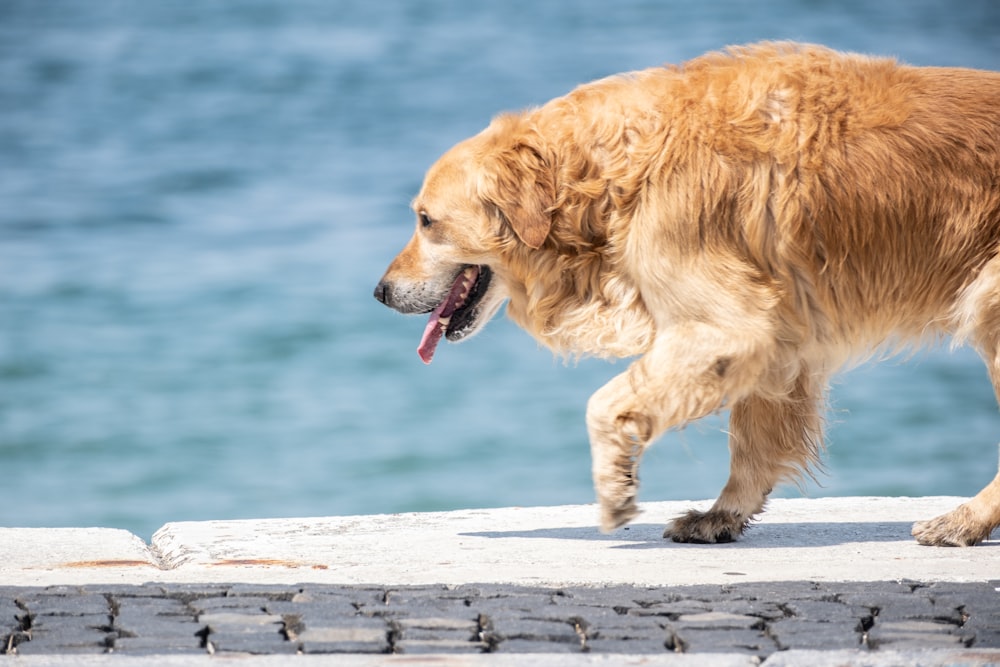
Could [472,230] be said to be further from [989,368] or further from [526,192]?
[989,368]

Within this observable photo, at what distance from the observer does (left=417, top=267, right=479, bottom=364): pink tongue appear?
5199 millimetres

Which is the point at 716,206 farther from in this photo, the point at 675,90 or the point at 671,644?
the point at 671,644

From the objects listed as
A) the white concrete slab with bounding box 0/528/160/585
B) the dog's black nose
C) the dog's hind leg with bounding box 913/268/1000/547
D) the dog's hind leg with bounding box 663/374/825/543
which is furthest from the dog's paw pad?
the white concrete slab with bounding box 0/528/160/585

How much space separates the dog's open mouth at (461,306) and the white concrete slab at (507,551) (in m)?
0.77

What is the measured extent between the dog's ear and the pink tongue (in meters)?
0.41

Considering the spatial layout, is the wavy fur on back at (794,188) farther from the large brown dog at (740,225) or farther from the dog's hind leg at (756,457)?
the dog's hind leg at (756,457)

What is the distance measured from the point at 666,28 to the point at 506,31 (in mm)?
3012

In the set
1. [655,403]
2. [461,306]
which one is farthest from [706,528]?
[461,306]

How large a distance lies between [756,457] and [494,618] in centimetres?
193

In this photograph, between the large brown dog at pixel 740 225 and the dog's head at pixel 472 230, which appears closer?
the large brown dog at pixel 740 225

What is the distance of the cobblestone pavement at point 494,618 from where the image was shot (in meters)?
3.14

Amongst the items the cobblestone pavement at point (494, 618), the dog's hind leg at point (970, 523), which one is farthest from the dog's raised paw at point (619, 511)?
the dog's hind leg at point (970, 523)

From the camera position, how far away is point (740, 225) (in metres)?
4.60

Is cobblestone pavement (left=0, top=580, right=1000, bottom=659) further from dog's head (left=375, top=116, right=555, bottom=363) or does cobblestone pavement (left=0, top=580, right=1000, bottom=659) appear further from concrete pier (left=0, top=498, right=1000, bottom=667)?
dog's head (left=375, top=116, right=555, bottom=363)
